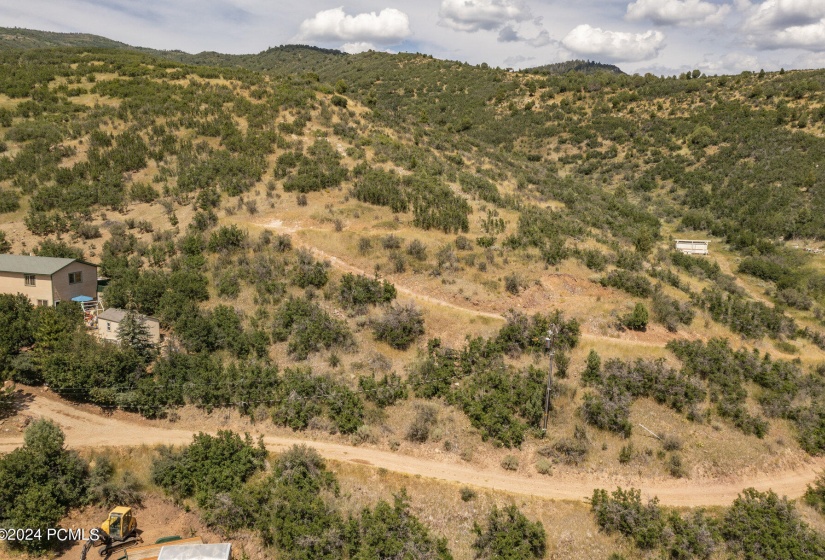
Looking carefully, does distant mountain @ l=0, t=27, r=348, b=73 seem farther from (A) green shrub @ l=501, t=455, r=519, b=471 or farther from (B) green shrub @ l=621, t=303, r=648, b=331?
(A) green shrub @ l=501, t=455, r=519, b=471

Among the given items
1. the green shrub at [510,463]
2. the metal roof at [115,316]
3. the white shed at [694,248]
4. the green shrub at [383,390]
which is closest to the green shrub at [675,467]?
the green shrub at [510,463]

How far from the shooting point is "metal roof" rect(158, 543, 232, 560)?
14.0 metres

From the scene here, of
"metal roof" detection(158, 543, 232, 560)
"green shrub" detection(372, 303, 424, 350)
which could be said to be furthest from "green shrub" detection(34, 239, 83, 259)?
"metal roof" detection(158, 543, 232, 560)

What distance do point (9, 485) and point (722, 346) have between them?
1152 inches

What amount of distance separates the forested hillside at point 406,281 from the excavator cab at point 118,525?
65.4 inches

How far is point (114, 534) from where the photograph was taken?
49.5 feet

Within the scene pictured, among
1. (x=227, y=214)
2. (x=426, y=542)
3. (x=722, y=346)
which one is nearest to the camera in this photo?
(x=426, y=542)

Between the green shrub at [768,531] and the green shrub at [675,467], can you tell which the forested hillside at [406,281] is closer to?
the green shrub at [675,467]

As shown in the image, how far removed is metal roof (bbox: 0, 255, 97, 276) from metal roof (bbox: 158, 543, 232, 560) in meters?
17.1

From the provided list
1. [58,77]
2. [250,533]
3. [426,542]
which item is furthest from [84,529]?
[58,77]

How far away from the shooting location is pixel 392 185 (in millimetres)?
34562

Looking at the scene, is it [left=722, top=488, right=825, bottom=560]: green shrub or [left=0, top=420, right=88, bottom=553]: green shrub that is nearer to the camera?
[left=722, top=488, right=825, bottom=560]: green shrub

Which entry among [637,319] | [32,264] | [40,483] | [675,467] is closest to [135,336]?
[40,483]

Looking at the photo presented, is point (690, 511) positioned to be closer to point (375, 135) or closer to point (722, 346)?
point (722, 346)
